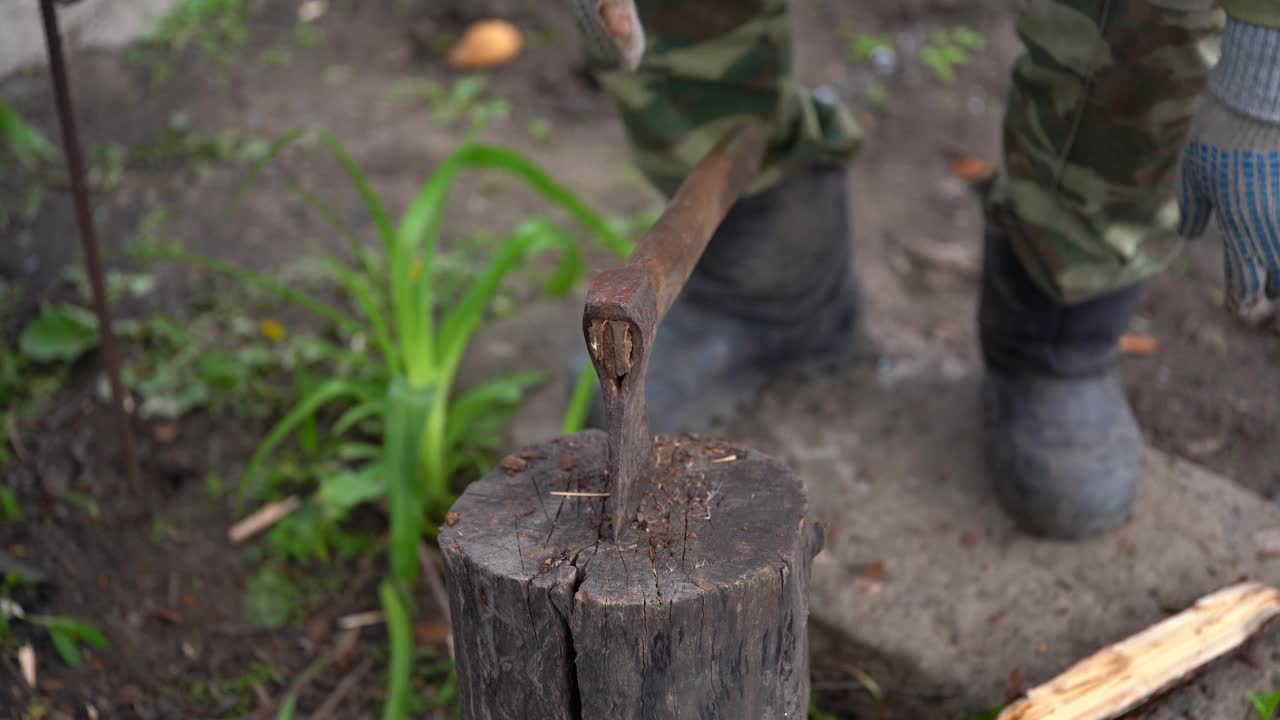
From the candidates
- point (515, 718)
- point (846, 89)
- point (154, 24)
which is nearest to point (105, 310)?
point (515, 718)

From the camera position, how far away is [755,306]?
2232 millimetres

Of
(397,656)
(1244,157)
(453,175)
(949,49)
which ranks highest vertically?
(1244,157)

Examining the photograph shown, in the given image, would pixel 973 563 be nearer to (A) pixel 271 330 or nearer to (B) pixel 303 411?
(B) pixel 303 411

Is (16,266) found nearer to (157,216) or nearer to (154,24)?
(157,216)

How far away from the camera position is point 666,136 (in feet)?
6.64

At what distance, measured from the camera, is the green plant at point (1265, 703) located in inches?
60.1

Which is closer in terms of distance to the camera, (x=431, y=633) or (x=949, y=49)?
(x=431, y=633)

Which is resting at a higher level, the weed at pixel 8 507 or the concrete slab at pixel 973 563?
the weed at pixel 8 507

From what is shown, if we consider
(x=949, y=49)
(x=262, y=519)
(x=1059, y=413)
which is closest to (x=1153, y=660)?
(x=1059, y=413)

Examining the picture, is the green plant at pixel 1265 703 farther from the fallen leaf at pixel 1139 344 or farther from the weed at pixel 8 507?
the weed at pixel 8 507

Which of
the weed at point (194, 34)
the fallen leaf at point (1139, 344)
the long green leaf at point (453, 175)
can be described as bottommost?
the fallen leaf at point (1139, 344)

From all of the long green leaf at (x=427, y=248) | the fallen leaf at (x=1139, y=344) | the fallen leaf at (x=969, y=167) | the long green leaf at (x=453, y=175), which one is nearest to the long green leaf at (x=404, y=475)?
the long green leaf at (x=427, y=248)

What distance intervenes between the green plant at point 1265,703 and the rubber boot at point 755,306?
961 mm

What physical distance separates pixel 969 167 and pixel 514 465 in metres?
2.23
